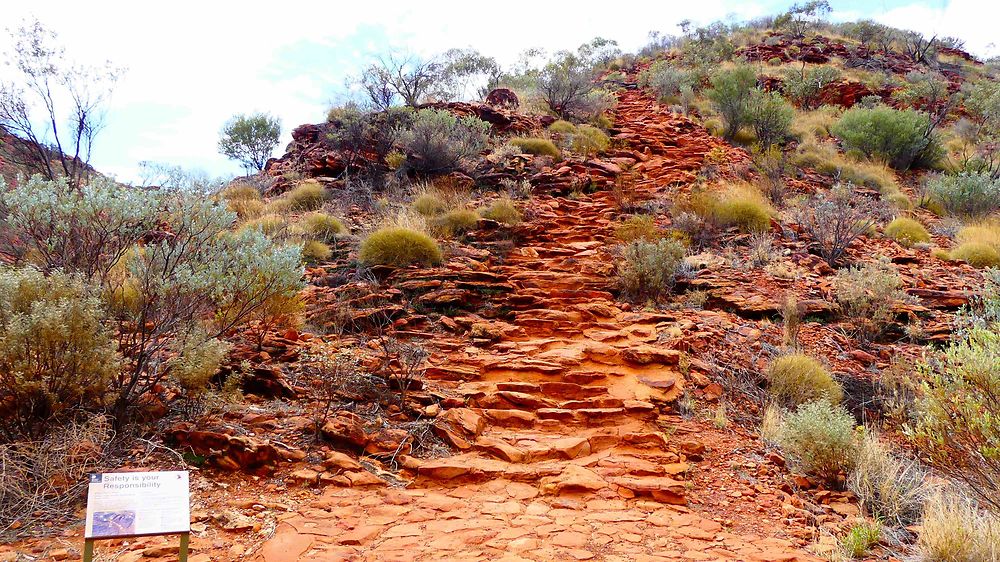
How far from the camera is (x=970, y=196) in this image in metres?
10.4

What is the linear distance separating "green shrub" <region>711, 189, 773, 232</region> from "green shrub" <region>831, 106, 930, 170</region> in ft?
22.3

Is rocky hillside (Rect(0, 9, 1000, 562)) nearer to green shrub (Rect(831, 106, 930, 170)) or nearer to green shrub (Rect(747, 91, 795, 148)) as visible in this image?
green shrub (Rect(831, 106, 930, 170))

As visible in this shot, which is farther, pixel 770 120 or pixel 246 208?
pixel 770 120

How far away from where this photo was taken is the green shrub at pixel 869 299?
20.7 feet

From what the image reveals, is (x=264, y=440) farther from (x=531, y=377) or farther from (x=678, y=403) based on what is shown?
(x=678, y=403)

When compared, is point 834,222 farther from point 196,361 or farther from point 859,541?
point 196,361

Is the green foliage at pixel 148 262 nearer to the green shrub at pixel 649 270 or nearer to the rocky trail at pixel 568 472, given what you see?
the rocky trail at pixel 568 472

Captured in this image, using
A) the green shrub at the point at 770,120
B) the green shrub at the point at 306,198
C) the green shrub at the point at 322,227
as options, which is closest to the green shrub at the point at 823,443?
the green shrub at the point at 322,227

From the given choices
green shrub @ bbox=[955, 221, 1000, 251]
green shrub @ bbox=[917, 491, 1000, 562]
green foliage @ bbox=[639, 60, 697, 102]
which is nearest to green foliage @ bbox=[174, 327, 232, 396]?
green shrub @ bbox=[917, 491, 1000, 562]

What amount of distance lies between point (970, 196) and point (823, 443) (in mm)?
9602

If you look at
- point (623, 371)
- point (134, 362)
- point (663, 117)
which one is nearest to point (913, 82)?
point (663, 117)

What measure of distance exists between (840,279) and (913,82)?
60.8 feet

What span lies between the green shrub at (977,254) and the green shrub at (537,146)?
8011mm

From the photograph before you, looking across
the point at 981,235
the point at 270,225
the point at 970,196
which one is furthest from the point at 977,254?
the point at 270,225
